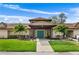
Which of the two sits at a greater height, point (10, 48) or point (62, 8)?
point (62, 8)

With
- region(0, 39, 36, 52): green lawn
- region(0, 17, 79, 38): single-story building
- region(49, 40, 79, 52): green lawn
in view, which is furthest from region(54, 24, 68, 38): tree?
region(0, 39, 36, 52): green lawn

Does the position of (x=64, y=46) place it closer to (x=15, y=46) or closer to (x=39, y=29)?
(x=39, y=29)

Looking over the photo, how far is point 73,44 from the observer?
8891 millimetres

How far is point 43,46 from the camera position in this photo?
8.93 metres

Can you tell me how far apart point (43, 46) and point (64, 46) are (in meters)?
0.41

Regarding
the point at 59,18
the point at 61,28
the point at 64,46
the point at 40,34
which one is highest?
the point at 59,18

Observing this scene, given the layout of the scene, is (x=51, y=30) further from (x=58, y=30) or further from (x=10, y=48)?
(x=10, y=48)

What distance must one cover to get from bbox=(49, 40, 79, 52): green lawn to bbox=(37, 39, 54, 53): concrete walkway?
77mm

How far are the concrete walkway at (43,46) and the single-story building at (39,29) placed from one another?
3.9 inches

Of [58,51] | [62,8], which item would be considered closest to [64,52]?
[58,51]

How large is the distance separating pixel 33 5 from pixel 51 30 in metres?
0.63

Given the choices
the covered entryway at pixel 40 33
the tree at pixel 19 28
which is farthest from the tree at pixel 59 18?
the tree at pixel 19 28

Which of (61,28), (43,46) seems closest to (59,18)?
(61,28)

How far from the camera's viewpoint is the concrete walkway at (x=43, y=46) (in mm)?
8855
